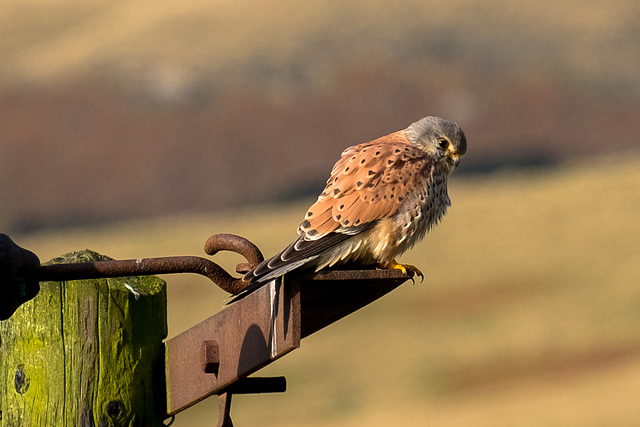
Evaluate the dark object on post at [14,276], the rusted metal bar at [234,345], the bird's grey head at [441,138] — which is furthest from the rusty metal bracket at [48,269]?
the bird's grey head at [441,138]

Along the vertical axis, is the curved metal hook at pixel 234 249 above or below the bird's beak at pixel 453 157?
below

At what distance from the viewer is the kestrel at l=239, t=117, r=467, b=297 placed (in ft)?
11.3

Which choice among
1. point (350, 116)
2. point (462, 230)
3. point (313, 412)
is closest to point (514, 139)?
point (350, 116)

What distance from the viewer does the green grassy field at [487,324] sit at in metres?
15.8

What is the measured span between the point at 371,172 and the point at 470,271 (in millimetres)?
18040

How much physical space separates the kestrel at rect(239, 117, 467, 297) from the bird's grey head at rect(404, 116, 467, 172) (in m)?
0.01

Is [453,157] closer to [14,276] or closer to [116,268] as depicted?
[116,268]

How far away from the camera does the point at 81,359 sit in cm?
294

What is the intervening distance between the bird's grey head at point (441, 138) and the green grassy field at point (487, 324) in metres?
10.8

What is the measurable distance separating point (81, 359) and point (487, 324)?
16.3 metres

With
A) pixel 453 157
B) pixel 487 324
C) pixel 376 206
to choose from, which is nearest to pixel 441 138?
pixel 453 157

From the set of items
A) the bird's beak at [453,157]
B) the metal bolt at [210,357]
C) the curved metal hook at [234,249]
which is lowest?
the metal bolt at [210,357]

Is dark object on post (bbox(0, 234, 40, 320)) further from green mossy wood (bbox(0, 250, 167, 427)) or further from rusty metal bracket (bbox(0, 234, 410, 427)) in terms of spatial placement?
green mossy wood (bbox(0, 250, 167, 427))

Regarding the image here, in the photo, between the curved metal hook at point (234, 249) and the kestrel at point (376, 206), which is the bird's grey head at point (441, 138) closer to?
the kestrel at point (376, 206)
